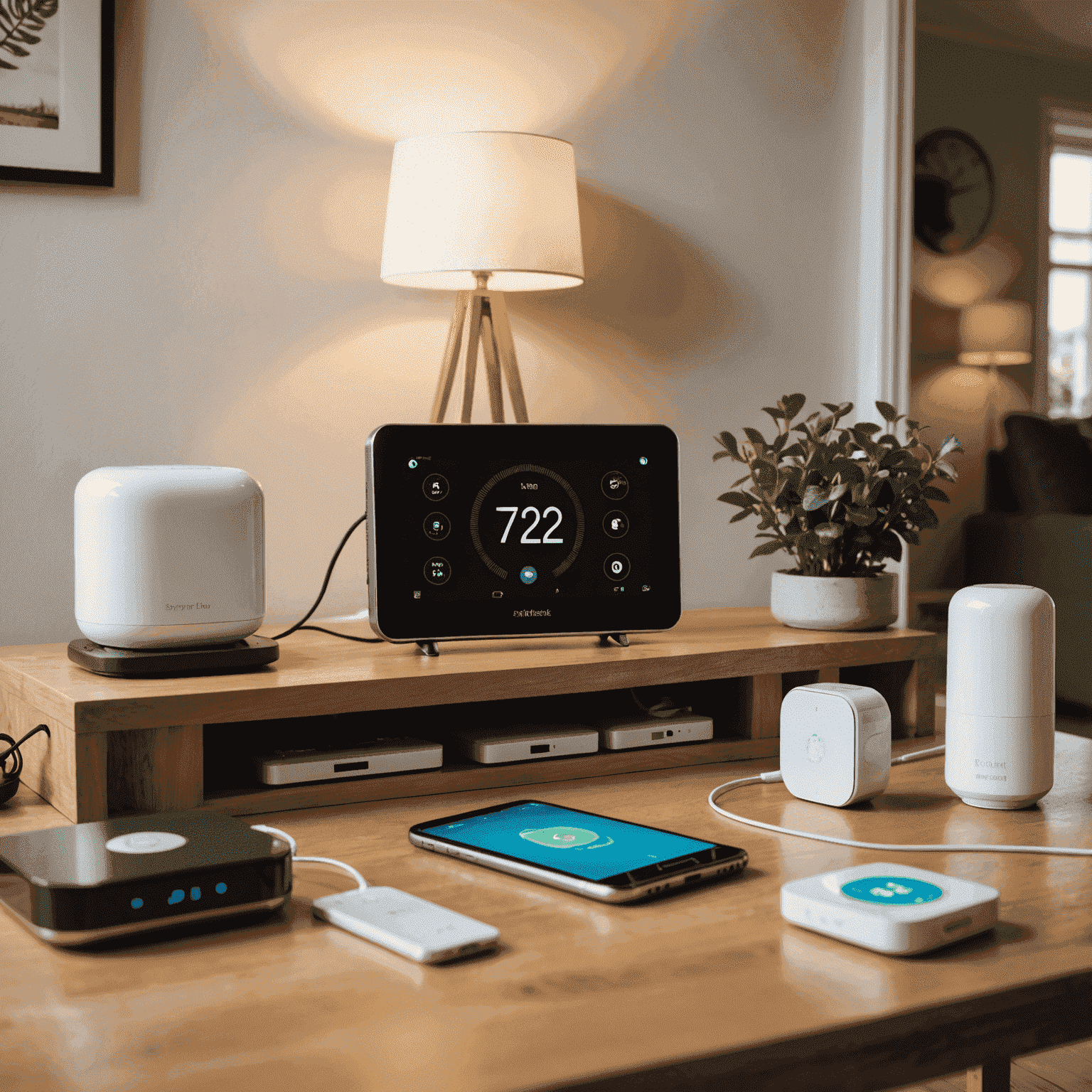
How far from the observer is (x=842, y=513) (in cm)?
129

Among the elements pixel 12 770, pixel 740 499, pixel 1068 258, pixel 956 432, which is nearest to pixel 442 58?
pixel 740 499

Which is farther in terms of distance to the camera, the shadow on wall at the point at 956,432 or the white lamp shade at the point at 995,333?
the white lamp shade at the point at 995,333

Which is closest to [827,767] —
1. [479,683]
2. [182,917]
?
[479,683]

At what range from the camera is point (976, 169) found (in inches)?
163

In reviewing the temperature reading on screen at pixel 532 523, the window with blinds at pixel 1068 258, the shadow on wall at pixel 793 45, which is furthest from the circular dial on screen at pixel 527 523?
the window with blinds at pixel 1068 258

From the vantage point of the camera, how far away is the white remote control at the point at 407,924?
0.63 meters

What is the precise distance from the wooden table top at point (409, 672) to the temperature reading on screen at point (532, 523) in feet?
0.36

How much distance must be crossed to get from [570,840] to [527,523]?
0.41 m

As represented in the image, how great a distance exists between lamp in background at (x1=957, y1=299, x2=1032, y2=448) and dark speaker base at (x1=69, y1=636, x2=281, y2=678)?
3.63 metres

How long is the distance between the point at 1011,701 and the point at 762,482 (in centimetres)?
45

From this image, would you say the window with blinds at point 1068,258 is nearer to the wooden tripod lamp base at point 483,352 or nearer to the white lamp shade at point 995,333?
the white lamp shade at point 995,333

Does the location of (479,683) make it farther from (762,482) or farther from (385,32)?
(385,32)

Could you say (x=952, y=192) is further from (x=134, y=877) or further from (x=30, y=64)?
(x=134, y=877)

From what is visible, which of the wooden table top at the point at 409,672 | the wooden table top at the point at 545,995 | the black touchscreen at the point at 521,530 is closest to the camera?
the wooden table top at the point at 545,995
